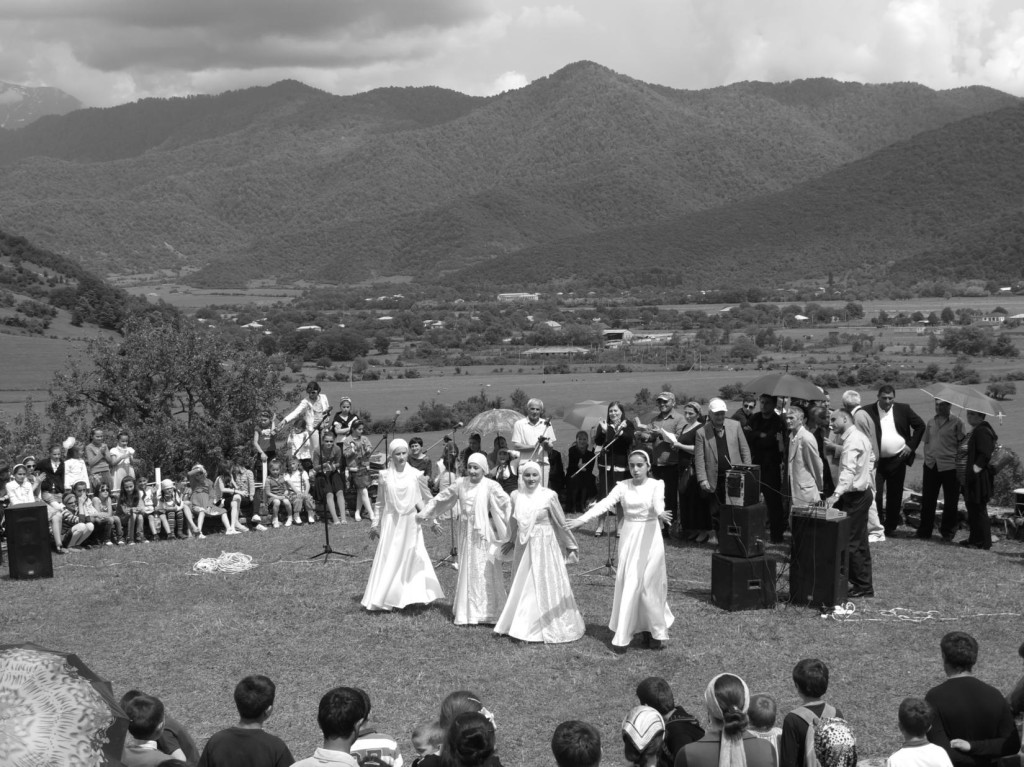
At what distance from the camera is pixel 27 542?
42.0ft

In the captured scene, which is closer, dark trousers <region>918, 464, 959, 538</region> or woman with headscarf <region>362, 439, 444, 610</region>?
woman with headscarf <region>362, 439, 444, 610</region>

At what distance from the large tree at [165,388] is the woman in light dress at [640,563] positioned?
1553 cm

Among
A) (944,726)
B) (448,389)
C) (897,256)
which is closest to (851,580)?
(944,726)

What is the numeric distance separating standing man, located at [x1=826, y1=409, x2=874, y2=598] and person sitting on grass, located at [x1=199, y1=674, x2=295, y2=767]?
22.5 ft

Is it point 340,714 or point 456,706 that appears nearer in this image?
point 340,714

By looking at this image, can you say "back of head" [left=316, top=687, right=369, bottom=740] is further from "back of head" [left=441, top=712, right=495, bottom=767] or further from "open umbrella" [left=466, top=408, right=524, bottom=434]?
"open umbrella" [left=466, top=408, right=524, bottom=434]

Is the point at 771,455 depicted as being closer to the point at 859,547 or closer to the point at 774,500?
the point at 774,500

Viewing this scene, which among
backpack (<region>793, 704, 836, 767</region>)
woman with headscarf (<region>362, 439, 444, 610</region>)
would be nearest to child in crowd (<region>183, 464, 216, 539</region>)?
woman with headscarf (<region>362, 439, 444, 610</region>)

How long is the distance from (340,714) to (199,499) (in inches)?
445

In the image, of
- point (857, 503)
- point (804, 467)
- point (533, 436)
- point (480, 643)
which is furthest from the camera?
point (533, 436)

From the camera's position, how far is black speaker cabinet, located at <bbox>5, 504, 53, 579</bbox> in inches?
502

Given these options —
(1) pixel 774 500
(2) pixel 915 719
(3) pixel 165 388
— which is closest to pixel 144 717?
(2) pixel 915 719

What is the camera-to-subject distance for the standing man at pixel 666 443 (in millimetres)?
14422

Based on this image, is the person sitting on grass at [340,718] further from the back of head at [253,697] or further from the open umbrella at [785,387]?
the open umbrella at [785,387]
